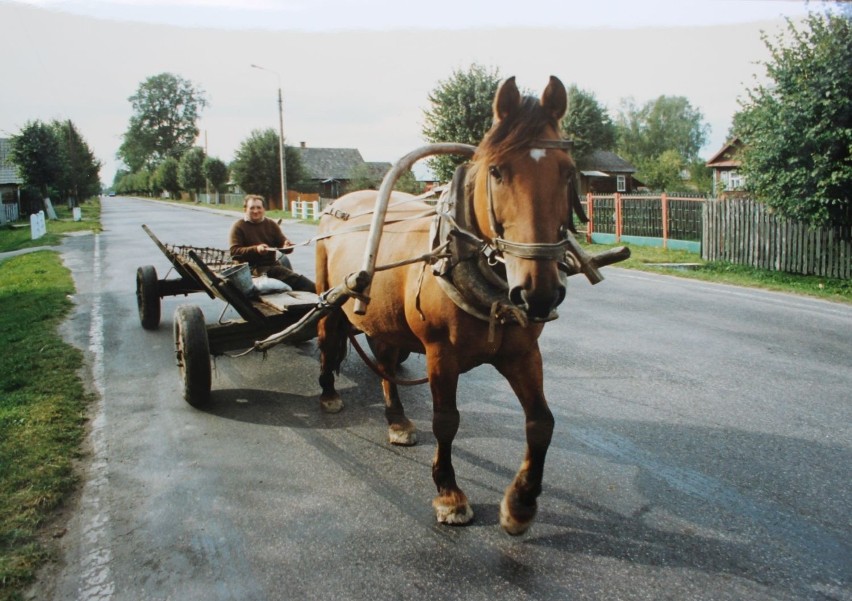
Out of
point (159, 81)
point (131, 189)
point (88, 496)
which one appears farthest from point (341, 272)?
point (131, 189)

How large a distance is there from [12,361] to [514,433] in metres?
5.50

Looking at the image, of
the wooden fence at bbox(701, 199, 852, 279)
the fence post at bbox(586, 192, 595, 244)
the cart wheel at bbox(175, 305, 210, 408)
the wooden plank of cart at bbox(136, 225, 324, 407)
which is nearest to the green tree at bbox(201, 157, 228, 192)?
the fence post at bbox(586, 192, 595, 244)

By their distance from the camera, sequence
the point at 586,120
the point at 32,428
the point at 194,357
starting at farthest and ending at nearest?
the point at 586,120
the point at 194,357
the point at 32,428

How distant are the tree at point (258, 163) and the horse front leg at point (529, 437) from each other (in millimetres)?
45773

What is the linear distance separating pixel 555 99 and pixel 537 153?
323mm

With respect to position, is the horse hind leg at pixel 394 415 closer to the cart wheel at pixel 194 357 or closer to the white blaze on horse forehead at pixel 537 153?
the cart wheel at pixel 194 357

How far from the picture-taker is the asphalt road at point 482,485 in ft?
10.1

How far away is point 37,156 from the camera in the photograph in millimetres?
38219

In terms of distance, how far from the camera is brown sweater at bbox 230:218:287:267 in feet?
22.9

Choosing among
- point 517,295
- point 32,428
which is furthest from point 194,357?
point 517,295

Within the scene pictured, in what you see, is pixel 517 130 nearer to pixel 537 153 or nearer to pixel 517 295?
pixel 537 153

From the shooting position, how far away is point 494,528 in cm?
351

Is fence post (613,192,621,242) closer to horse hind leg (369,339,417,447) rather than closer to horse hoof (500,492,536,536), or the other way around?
horse hind leg (369,339,417,447)

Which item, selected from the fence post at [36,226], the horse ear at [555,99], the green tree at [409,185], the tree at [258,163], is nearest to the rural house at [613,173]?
the tree at [258,163]
